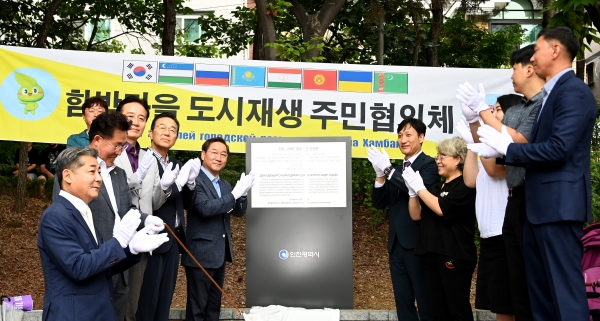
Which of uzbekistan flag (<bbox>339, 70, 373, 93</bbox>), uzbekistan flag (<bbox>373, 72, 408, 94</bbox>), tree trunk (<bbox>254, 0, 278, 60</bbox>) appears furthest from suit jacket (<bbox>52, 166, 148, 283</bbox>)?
tree trunk (<bbox>254, 0, 278, 60</bbox>)

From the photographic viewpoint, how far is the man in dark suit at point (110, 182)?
4539mm

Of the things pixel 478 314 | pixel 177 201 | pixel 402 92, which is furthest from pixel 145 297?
pixel 402 92

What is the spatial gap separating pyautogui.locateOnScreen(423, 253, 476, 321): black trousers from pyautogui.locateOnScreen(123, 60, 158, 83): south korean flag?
332 cm

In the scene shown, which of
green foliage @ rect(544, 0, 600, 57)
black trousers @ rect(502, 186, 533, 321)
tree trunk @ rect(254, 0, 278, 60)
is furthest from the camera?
tree trunk @ rect(254, 0, 278, 60)

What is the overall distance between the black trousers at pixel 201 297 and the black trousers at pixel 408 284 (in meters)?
1.40

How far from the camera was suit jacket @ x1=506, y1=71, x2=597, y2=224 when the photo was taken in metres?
3.72

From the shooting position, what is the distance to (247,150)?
6.43 m

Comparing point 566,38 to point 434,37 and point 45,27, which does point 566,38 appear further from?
point 45,27

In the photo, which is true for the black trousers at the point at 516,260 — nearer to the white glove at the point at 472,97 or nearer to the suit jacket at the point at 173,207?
the white glove at the point at 472,97

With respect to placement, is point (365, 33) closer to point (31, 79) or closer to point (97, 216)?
point (31, 79)

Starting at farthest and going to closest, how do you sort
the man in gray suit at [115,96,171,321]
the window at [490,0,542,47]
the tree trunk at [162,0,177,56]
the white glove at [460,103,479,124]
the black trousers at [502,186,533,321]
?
1. the window at [490,0,542,47]
2. the tree trunk at [162,0,177,56]
3. the man in gray suit at [115,96,171,321]
4. the white glove at [460,103,479,124]
5. the black trousers at [502,186,533,321]

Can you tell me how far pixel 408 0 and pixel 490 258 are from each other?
7.11m

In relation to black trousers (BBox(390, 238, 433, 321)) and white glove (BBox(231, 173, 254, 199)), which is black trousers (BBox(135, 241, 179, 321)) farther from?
black trousers (BBox(390, 238, 433, 321))

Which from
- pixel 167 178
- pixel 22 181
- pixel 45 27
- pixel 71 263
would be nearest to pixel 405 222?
pixel 167 178
